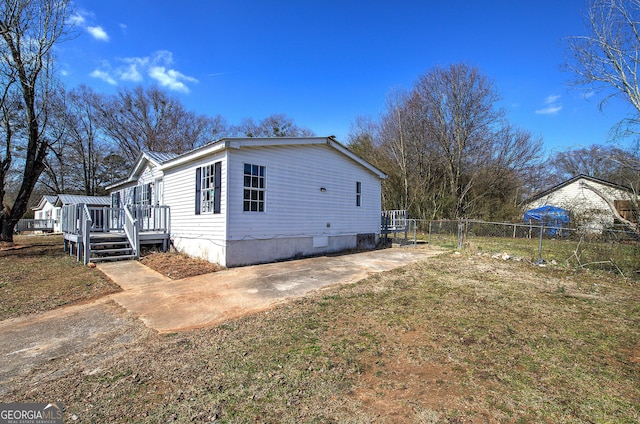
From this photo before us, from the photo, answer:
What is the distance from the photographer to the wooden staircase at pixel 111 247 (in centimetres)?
916

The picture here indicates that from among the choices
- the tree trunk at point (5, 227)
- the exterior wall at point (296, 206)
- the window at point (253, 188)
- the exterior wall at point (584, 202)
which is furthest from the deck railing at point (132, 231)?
the exterior wall at point (584, 202)

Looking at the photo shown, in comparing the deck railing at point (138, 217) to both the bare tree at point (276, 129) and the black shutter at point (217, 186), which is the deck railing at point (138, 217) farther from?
the bare tree at point (276, 129)

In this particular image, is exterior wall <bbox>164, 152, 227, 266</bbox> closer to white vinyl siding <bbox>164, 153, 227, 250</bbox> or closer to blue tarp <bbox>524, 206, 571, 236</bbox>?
white vinyl siding <bbox>164, 153, 227, 250</bbox>

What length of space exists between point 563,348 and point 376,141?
22102 millimetres

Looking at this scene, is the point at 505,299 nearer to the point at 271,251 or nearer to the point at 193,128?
the point at 271,251

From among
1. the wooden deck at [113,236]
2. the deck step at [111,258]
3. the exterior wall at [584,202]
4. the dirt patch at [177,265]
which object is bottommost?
the dirt patch at [177,265]

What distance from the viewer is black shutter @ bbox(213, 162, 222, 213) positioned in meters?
8.48

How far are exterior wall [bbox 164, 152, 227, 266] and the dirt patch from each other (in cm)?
27

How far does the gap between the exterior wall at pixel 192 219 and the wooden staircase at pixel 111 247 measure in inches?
55.8

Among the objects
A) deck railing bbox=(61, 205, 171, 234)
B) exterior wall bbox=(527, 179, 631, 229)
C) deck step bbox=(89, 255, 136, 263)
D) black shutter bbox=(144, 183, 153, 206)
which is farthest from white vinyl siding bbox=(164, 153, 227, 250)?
Answer: exterior wall bbox=(527, 179, 631, 229)

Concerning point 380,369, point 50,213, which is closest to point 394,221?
point 380,369

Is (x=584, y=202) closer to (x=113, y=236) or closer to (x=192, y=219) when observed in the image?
(x=192, y=219)

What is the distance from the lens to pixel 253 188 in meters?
8.81

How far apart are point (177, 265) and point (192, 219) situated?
1785 mm
